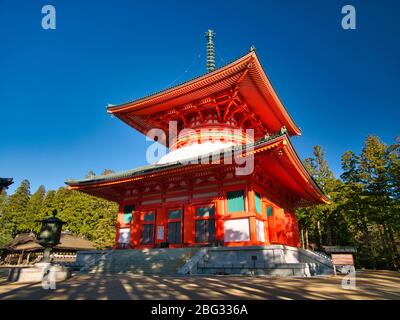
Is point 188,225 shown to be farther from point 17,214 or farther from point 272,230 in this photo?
point 17,214

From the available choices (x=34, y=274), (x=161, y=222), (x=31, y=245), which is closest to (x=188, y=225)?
(x=161, y=222)

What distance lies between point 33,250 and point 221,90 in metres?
30.4

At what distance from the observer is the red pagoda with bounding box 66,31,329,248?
42.4ft

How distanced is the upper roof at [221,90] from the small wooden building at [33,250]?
67.3ft

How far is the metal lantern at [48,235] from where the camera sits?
8734mm

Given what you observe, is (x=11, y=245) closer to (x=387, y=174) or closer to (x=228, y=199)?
(x=228, y=199)

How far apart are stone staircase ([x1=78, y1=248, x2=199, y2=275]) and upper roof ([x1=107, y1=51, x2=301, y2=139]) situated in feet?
30.3

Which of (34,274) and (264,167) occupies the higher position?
(264,167)

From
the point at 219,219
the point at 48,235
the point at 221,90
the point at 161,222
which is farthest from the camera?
the point at 221,90

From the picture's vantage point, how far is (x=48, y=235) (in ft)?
29.1

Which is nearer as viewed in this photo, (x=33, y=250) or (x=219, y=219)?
(x=219, y=219)
